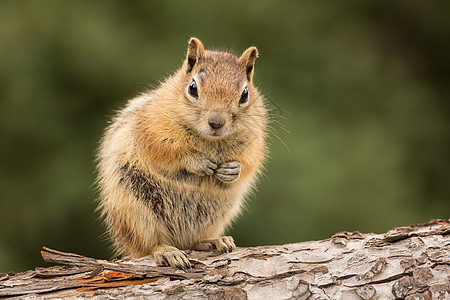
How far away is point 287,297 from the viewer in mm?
2383

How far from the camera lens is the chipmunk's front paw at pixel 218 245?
2926 mm

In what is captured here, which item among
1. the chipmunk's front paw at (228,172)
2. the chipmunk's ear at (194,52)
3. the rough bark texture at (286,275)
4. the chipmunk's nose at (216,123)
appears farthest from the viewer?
the chipmunk's ear at (194,52)

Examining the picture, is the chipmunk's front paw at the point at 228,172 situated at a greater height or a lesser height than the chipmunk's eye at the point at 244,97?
lesser

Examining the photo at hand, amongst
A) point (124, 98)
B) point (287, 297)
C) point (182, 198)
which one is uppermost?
point (124, 98)

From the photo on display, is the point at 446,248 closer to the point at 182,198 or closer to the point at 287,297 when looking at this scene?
the point at 287,297

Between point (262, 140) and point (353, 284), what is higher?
point (262, 140)

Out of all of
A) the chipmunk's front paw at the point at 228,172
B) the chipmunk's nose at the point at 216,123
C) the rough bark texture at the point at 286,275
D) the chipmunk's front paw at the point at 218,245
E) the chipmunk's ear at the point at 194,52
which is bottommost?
the rough bark texture at the point at 286,275

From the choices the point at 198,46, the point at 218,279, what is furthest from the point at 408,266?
the point at 198,46

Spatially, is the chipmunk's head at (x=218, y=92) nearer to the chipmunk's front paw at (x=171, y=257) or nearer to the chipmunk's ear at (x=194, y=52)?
the chipmunk's ear at (x=194, y=52)

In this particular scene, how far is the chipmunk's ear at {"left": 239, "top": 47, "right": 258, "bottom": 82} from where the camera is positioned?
10.2 feet

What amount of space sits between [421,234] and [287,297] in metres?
0.75

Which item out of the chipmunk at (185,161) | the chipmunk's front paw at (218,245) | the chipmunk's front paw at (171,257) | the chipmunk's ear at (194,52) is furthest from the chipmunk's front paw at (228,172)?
the chipmunk's ear at (194,52)

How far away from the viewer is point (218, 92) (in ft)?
9.05

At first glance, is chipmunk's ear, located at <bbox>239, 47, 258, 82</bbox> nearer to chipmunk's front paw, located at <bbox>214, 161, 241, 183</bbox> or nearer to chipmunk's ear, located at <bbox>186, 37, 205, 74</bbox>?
chipmunk's ear, located at <bbox>186, 37, 205, 74</bbox>
